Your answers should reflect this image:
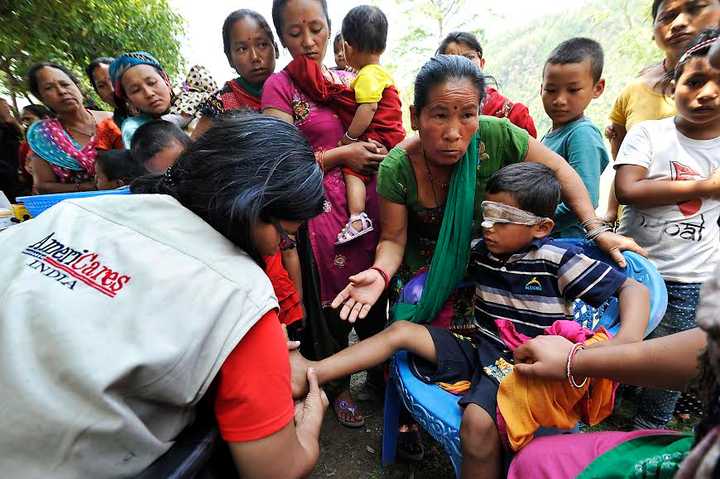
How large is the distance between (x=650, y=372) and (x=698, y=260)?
123 centimetres

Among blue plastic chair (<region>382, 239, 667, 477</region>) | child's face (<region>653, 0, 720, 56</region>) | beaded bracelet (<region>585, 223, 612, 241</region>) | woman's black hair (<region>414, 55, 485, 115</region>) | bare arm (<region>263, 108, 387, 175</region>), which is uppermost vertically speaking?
child's face (<region>653, 0, 720, 56</region>)

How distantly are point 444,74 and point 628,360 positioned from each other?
1168 mm

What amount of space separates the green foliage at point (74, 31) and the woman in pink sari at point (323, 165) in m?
5.14

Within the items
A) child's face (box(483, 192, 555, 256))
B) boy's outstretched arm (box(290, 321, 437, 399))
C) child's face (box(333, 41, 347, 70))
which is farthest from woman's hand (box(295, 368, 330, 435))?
child's face (box(333, 41, 347, 70))

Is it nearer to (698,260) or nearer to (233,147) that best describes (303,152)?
(233,147)

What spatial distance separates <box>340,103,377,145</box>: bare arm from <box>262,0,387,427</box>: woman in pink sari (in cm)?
8

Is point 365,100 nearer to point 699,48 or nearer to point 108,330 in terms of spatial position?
point 699,48

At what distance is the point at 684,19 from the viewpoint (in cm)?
196

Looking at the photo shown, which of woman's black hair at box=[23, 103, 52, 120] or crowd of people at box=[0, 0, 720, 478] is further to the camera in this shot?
woman's black hair at box=[23, 103, 52, 120]

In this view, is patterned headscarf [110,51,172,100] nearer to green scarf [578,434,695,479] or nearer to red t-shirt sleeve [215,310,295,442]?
red t-shirt sleeve [215,310,295,442]

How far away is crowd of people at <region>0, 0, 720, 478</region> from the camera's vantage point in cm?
71

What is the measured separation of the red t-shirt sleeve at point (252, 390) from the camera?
0.80m

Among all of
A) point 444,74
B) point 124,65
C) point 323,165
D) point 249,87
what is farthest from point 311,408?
point 124,65

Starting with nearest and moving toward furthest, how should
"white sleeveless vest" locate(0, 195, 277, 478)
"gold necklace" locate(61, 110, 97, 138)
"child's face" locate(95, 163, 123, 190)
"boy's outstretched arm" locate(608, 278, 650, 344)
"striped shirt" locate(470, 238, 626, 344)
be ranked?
"white sleeveless vest" locate(0, 195, 277, 478), "boy's outstretched arm" locate(608, 278, 650, 344), "striped shirt" locate(470, 238, 626, 344), "child's face" locate(95, 163, 123, 190), "gold necklace" locate(61, 110, 97, 138)
